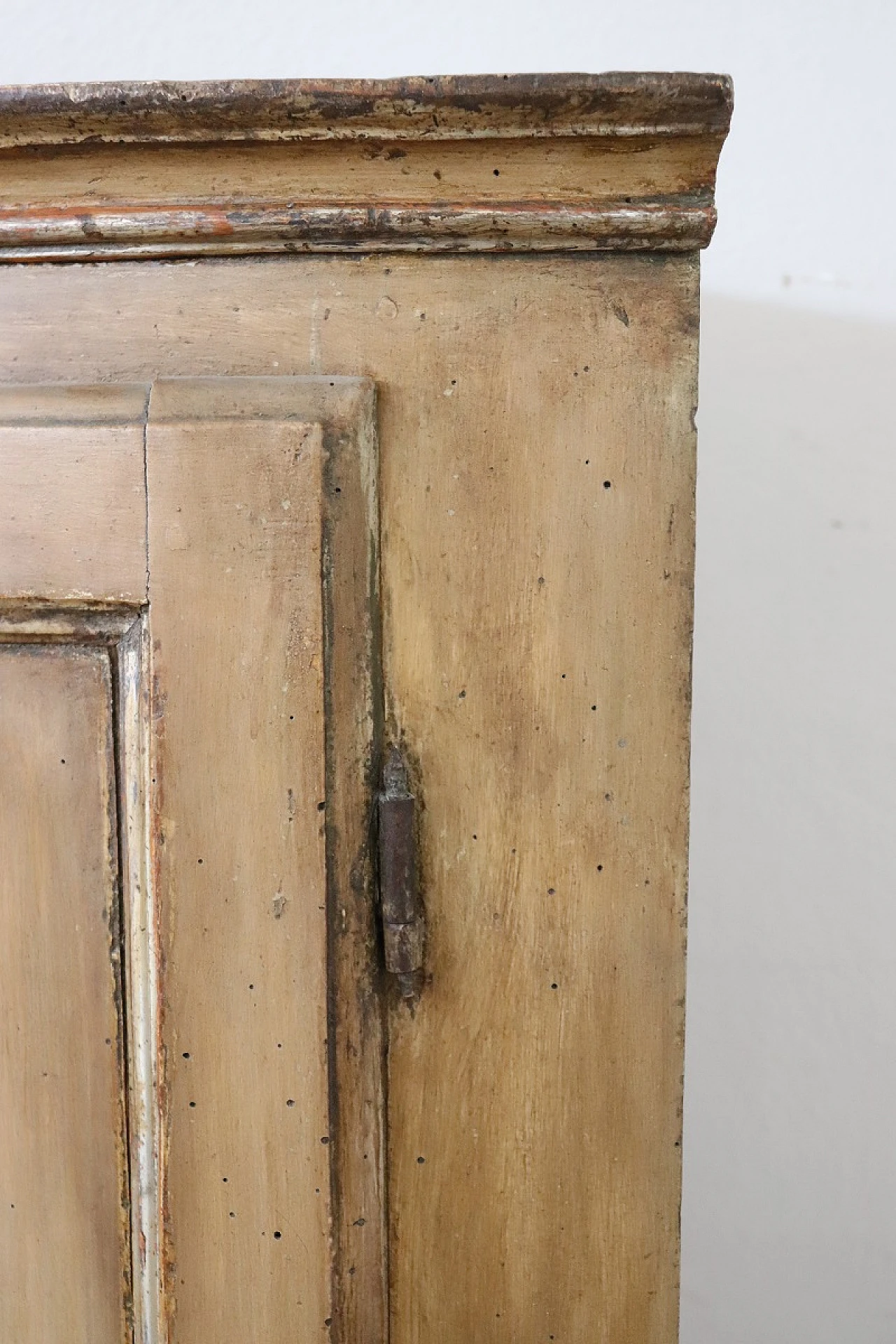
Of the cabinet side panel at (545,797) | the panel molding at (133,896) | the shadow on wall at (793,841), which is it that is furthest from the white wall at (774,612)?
the panel molding at (133,896)

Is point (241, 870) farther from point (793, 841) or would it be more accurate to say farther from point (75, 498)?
point (793, 841)

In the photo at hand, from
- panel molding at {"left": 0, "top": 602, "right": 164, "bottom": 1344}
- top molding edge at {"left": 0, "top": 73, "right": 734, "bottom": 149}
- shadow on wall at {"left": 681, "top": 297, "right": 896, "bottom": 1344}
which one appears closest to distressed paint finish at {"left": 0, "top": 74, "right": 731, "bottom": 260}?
top molding edge at {"left": 0, "top": 73, "right": 734, "bottom": 149}

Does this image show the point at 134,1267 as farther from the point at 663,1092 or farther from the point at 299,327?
the point at 299,327

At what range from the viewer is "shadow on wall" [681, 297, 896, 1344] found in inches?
29.5

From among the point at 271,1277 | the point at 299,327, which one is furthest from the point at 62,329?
the point at 271,1277

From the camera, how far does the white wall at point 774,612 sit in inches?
28.8

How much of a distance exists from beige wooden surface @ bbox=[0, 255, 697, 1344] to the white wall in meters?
0.39

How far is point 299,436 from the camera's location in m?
0.37

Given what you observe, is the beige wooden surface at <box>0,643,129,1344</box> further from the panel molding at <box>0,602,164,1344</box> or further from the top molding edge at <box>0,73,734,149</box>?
the top molding edge at <box>0,73,734,149</box>

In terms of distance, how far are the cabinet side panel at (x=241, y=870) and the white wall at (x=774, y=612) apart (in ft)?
1.54

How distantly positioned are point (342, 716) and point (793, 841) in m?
0.52

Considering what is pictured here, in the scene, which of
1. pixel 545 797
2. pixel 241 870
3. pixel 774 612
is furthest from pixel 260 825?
pixel 774 612

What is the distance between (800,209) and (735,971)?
0.63m

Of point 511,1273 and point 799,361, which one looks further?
point 799,361
